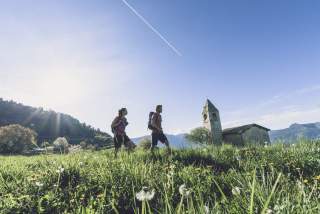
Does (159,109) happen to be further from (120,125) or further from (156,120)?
(120,125)

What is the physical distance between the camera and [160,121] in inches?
476

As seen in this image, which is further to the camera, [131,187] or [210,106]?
[210,106]

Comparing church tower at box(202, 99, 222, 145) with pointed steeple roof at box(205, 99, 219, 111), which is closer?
church tower at box(202, 99, 222, 145)

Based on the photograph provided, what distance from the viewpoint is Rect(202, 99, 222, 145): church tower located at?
7525cm

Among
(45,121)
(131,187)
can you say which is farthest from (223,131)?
(45,121)

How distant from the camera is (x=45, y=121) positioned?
164 meters

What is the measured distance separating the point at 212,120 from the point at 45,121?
371 feet

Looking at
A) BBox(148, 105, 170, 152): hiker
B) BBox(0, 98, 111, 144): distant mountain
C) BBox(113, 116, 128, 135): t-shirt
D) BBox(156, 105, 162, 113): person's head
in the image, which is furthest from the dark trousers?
BBox(0, 98, 111, 144): distant mountain

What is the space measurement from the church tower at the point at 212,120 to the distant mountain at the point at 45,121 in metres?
76.0

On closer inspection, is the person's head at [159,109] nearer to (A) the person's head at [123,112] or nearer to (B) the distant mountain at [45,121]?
(A) the person's head at [123,112]

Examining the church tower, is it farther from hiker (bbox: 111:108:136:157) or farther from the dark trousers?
hiker (bbox: 111:108:136:157)

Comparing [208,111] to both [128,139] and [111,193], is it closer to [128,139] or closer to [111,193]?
[128,139]

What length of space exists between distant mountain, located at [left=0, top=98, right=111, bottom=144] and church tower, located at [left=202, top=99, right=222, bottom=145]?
76042 mm

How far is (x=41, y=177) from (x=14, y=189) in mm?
478
